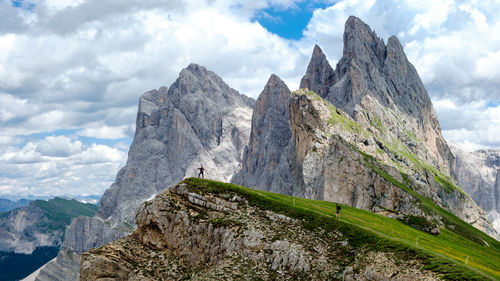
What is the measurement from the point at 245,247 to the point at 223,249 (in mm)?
2371

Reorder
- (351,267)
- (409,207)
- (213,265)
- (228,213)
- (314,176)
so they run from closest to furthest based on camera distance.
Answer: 1. (351,267)
2. (213,265)
3. (228,213)
4. (409,207)
5. (314,176)

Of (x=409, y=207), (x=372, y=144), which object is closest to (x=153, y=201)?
(x=409, y=207)

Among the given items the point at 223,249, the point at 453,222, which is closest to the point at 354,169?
the point at 453,222

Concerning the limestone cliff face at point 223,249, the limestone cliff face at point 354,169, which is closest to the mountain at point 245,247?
the limestone cliff face at point 223,249

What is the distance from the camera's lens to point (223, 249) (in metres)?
42.7

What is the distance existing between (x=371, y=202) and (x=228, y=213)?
73623mm

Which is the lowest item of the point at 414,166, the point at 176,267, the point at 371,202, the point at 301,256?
the point at 176,267

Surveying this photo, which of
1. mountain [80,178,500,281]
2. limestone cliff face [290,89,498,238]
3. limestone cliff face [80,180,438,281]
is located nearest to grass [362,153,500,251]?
limestone cliff face [290,89,498,238]

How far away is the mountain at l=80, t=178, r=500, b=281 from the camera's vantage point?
36594 mm

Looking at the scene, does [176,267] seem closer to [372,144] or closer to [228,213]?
[228,213]

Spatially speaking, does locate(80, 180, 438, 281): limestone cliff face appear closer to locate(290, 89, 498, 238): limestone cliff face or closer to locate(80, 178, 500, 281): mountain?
locate(80, 178, 500, 281): mountain

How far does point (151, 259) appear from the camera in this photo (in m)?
44.2

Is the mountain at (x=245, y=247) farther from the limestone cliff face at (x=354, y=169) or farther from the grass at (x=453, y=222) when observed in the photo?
the limestone cliff face at (x=354, y=169)

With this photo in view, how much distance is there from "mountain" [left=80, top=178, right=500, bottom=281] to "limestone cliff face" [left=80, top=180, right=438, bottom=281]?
86 millimetres
